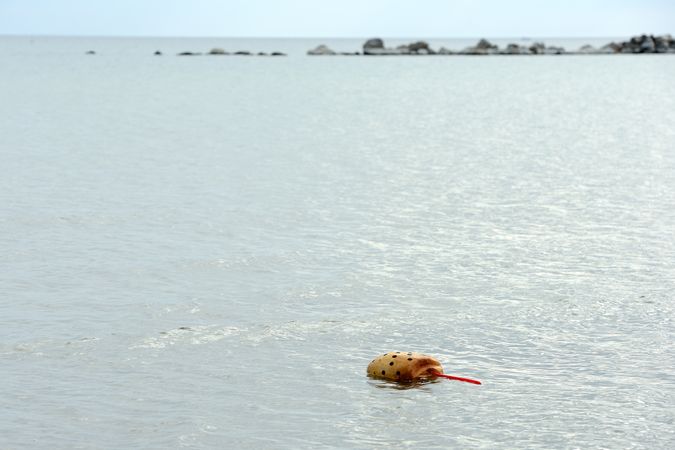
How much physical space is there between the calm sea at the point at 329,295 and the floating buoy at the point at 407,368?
213mm

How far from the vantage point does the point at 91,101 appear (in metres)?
72.6

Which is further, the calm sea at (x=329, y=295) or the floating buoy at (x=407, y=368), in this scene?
the floating buoy at (x=407, y=368)

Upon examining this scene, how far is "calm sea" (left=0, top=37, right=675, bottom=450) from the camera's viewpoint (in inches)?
482

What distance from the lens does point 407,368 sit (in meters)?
13.4

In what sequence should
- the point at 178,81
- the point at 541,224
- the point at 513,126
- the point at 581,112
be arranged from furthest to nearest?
the point at 178,81 < the point at 581,112 < the point at 513,126 < the point at 541,224

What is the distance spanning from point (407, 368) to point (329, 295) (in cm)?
435

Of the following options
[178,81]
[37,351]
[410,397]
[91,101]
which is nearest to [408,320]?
[410,397]

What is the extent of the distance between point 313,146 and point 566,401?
3095 centimetres

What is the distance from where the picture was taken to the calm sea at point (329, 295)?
12242mm

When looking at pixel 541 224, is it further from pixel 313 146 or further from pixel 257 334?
pixel 313 146

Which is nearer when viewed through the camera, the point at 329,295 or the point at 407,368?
the point at 407,368

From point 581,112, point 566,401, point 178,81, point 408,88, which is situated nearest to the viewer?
point 566,401

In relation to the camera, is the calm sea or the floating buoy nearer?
the calm sea

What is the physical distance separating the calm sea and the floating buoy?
0.21 metres
